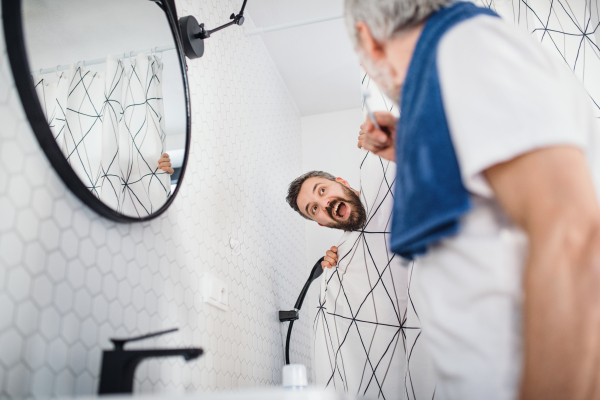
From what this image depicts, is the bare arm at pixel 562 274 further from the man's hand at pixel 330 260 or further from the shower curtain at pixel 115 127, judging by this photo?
the man's hand at pixel 330 260

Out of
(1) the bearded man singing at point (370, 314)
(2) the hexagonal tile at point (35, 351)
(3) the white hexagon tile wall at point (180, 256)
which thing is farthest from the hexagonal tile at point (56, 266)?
(1) the bearded man singing at point (370, 314)

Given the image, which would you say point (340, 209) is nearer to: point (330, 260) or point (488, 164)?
point (330, 260)

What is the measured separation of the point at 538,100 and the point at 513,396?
1.47 ft

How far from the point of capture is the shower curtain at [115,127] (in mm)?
845

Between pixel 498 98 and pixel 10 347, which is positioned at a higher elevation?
pixel 498 98

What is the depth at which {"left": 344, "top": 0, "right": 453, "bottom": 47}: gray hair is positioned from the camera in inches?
29.3

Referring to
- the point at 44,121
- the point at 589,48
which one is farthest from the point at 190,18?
the point at 589,48

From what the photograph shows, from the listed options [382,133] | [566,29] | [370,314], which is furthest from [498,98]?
[566,29]

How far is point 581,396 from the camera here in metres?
0.54

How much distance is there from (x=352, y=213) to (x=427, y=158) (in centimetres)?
125

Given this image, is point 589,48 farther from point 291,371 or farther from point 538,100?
point 291,371

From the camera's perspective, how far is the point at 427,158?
2.25 feet

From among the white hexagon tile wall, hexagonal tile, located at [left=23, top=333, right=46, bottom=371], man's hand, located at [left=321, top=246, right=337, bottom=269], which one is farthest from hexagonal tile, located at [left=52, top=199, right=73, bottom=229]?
man's hand, located at [left=321, top=246, right=337, bottom=269]

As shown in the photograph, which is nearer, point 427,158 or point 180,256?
point 427,158
